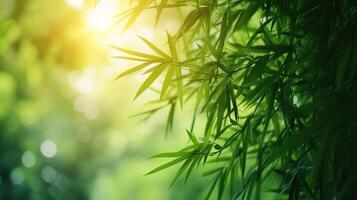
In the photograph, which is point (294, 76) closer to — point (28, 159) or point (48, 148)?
point (28, 159)

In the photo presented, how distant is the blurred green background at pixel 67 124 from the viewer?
12.2 ft

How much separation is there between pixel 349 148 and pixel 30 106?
6.82m

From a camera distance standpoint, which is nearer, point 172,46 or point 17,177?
point 172,46

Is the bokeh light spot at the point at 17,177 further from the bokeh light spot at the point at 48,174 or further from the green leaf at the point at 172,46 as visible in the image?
the green leaf at the point at 172,46

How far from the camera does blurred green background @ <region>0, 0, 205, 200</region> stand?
3711 mm

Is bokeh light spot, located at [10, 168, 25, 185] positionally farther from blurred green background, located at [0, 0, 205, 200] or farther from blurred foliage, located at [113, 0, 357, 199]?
blurred foliage, located at [113, 0, 357, 199]

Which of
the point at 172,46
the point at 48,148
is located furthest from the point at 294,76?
the point at 48,148

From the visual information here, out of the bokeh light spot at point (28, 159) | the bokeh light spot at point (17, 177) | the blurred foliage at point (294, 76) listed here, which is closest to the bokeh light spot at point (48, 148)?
the bokeh light spot at point (28, 159)

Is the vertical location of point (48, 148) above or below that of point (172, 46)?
below

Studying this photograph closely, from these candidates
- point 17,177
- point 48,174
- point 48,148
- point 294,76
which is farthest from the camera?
point 48,174

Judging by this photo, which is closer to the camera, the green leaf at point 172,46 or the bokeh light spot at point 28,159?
the green leaf at point 172,46

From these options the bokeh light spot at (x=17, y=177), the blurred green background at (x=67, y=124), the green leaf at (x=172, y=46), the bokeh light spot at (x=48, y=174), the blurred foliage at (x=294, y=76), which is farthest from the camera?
the bokeh light spot at (x=48, y=174)

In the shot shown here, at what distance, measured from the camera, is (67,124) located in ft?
30.2

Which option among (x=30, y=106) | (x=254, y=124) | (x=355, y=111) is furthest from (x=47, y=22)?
(x=30, y=106)
